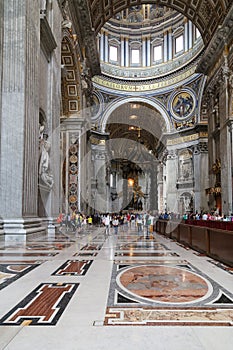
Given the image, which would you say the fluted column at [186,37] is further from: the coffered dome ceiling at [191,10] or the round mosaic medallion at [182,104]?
the coffered dome ceiling at [191,10]

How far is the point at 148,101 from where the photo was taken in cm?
2845

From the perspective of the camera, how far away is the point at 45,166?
8273mm

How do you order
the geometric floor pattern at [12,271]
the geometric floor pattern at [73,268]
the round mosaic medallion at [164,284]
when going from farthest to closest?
1. the geometric floor pattern at [73,268]
2. the geometric floor pattern at [12,271]
3. the round mosaic medallion at [164,284]

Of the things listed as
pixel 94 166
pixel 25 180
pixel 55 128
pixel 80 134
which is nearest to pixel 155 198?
pixel 94 166

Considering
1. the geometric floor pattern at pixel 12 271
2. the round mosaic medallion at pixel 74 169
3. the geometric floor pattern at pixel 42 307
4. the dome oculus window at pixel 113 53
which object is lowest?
the geometric floor pattern at pixel 12 271

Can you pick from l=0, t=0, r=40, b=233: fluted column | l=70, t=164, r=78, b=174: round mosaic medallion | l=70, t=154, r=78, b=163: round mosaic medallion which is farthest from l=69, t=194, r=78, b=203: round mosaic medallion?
l=0, t=0, r=40, b=233: fluted column

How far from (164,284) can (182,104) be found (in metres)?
25.2

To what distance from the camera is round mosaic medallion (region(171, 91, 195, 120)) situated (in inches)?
1019

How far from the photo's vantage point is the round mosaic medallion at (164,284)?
272cm

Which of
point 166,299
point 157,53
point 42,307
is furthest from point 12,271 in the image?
point 157,53

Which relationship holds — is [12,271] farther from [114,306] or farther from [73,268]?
[114,306]

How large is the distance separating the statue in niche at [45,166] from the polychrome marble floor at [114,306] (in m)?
4.12

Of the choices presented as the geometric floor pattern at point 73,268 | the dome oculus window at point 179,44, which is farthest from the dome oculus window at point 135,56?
the geometric floor pattern at point 73,268

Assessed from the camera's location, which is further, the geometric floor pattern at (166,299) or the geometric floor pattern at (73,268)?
the geometric floor pattern at (73,268)
